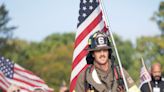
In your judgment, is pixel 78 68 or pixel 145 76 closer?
pixel 78 68

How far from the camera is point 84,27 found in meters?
14.2

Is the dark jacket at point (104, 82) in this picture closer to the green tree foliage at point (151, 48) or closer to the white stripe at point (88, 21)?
the white stripe at point (88, 21)

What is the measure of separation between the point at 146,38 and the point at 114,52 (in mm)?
70745

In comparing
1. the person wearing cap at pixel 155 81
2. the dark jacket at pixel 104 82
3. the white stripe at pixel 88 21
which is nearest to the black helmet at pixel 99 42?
the dark jacket at pixel 104 82

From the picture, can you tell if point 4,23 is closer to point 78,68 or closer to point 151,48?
point 151,48

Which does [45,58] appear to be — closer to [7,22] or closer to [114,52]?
[7,22]

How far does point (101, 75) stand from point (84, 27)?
10.1ft

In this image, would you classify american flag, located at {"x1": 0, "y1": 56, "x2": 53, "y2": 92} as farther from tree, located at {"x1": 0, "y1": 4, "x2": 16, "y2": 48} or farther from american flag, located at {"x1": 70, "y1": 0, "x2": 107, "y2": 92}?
tree, located at {"x1": 0, "y1": 4, "x2": 16, "y2": 48}

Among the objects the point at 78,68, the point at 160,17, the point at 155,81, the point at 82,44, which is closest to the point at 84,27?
the point at 82,44

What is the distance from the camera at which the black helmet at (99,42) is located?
1122 cm

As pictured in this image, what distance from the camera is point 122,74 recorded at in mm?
11047

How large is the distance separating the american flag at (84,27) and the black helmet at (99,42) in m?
2.34

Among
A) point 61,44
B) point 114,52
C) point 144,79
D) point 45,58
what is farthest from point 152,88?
point 61,44

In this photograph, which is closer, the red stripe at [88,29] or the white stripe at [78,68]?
the white stripe at [78,68]
